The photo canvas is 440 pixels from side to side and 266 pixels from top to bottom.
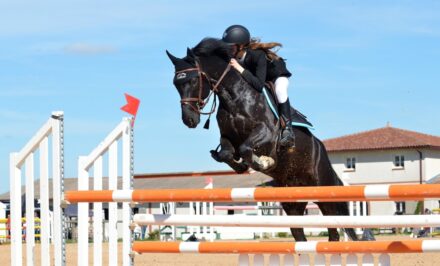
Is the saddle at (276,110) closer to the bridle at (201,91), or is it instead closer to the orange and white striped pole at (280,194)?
the bridle at (201,91)

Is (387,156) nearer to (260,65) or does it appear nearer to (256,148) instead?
(260,65)

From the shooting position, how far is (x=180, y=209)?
154 feet

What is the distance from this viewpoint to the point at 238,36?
736cm

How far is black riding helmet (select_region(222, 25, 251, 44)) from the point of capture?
736 cm

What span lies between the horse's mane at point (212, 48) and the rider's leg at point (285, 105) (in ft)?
1.68

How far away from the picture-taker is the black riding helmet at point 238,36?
736 cm

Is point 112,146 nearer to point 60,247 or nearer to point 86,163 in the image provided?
point 86,163

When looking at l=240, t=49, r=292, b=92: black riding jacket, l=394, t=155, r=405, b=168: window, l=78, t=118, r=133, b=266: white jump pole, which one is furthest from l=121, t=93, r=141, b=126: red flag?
l=394, t=155, r=405, b=168: window

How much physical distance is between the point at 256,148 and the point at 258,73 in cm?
65

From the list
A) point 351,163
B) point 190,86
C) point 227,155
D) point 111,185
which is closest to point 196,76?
point 190,86

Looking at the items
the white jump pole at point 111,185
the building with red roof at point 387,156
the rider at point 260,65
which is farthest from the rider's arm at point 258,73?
the building with red roof at point 387,156

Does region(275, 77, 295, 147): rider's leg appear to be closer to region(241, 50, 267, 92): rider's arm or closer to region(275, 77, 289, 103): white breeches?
region(275, 77, 289, 103): white breeches

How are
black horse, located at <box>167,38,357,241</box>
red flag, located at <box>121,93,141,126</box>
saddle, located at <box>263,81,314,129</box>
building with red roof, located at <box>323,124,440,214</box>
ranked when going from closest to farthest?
red flag, located at <box>121,93,141,126</box>
black horse, located at <box>167,38,357,241</box>
saddle, located at <box>263,81,314,129</box>
building with red roof, located at <box>323,124,440,214</box>

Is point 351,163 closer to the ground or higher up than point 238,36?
closer to the ground
